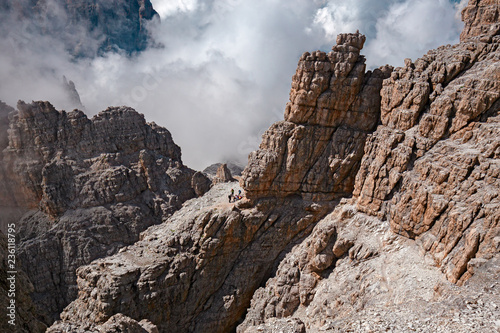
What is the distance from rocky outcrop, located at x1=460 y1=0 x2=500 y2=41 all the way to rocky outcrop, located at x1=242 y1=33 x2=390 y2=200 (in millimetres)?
10607

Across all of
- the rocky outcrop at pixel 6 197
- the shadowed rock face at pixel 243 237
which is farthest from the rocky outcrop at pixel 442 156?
the rocky outcrop at pixel 6 197

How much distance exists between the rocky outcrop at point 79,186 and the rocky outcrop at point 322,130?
104 ft

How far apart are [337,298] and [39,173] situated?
66.8 meters

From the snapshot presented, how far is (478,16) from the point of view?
141ft

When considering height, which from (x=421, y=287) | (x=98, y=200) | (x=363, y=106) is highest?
(x=98, y=200)

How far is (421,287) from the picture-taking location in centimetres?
2819

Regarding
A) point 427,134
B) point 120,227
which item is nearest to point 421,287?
point 427,134

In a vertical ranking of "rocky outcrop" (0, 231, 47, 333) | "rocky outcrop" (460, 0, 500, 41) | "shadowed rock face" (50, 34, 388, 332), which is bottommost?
"rocky outcrop" (0, 231, 47, 333)

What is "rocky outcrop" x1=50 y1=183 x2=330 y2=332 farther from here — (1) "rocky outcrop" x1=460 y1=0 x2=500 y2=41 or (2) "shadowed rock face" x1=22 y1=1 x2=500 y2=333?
(1) "rocky outcrop" x1=460 y1=0 x2=500 y2=41

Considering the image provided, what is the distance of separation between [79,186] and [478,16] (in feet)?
245

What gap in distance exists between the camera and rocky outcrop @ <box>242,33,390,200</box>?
149 ft

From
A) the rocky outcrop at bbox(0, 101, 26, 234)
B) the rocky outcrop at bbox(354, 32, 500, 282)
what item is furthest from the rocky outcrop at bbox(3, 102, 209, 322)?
the rocky outcrop at bbox(354, 32, 500, 282)

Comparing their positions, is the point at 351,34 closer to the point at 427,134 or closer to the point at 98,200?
the point at 427,134

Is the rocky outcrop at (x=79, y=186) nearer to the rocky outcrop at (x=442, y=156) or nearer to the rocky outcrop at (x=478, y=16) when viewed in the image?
the rocky outcrop at (x=442, y=156)
